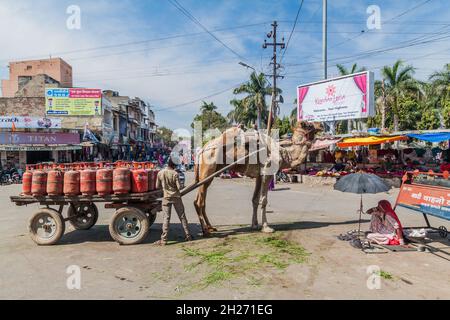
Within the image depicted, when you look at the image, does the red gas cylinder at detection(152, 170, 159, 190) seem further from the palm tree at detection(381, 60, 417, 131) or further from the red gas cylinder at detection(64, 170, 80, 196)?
the palm tree at detection(381, 60, 417, 131)

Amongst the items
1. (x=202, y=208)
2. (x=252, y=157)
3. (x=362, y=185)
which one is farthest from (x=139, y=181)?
(x=362, y=185)

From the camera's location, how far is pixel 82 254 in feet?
23.0

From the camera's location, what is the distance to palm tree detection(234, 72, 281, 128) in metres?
39.9

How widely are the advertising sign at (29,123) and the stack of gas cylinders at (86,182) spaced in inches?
1026

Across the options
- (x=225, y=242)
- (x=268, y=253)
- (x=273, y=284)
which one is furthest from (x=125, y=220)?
(x=273, y=284)

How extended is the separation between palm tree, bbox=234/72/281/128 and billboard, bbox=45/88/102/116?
16.3m

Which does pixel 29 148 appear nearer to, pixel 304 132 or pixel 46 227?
pixel 46 227

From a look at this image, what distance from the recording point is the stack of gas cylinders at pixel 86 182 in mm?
7457

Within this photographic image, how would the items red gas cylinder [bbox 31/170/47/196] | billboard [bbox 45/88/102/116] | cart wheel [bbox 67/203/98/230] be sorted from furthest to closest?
billboard [bbox 45/88/102/116]
cart wheel [bbox 67/203/98/230]
red gas cylinder [bbox 31/170/47/196]

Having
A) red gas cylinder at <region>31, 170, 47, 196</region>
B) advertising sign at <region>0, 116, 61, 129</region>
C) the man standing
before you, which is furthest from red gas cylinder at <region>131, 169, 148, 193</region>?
advertising sign at <region>0, 116, 61, 129</region>

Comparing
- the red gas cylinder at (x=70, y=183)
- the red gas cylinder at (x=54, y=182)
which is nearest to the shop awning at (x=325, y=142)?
the red gas cylinder at (x=70, y=183)

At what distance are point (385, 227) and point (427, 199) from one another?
1.10 m

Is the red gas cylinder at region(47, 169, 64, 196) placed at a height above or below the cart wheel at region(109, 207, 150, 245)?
above

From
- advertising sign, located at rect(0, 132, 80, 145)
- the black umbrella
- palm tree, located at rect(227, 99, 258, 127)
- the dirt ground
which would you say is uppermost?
palm tree, located at rect(227, 99, 258, 127)
